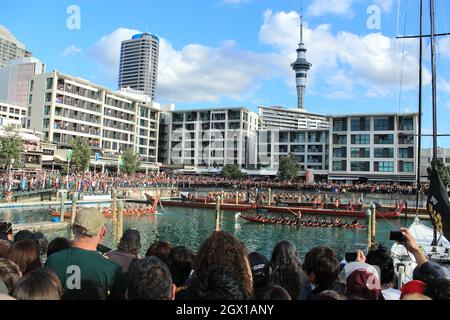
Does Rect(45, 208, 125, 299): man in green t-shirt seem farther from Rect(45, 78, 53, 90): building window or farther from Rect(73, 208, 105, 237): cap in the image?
Rect(45, 78, 53, 90): building window

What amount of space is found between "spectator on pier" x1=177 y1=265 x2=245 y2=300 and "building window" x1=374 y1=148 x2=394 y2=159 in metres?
77.1

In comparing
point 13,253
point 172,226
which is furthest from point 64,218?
point 13,253

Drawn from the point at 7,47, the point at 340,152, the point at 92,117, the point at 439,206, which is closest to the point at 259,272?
the point at 439,206

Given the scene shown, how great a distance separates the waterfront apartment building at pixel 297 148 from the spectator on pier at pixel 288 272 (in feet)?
273

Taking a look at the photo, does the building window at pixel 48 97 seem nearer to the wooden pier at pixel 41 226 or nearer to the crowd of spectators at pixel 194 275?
the wooden pier at pixel 41 226

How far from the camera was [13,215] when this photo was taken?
36.8m

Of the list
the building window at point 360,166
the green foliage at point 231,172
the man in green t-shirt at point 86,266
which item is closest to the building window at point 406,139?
the building window at point 360,166

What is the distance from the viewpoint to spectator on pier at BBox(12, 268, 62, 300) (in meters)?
3.29

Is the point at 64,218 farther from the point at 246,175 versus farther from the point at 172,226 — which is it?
the point at 246,175

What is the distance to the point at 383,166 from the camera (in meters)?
74.2

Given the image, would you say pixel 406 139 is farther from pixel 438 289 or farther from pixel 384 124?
pixel 438 289

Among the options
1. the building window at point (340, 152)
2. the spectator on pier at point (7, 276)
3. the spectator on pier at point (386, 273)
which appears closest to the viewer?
the spectator on pier at point (7, 276)

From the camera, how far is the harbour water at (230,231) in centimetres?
2752
